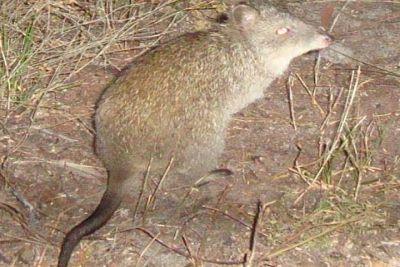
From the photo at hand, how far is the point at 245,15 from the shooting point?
186 inches

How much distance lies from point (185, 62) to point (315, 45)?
76 cm

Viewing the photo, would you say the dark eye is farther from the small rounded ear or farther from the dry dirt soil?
the dry dirt soil

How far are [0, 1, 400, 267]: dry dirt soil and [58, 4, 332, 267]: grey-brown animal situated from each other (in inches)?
6.8

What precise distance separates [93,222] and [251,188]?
2.95 ft

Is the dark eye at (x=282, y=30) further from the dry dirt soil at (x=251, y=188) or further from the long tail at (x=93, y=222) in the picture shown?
the long tail at (x=93, y=222)

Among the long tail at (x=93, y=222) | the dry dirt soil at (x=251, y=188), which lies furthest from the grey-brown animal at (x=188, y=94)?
the dry dirt soil at (x=251, y=188)

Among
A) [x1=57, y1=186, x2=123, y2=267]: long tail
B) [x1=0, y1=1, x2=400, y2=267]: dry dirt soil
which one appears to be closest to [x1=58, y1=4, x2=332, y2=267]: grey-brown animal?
[x1=57, y1=186, x2=123, y2=267]: long tail

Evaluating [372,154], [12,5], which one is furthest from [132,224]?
[12,5]

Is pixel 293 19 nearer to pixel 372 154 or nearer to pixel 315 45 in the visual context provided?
pixel 315 45

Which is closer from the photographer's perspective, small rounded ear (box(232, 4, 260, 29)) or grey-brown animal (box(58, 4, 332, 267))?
grey-brown animal (box(58, 4, 332, 267))

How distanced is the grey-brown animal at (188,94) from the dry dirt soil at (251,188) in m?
0.17

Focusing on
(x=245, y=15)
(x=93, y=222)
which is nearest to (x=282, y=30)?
(x=245, y=15)

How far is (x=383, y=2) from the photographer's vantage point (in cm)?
630

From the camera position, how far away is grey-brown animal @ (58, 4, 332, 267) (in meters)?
4.30
